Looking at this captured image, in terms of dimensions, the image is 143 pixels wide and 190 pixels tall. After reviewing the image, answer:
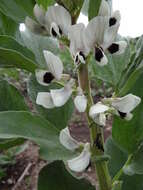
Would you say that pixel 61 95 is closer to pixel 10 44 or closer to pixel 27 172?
pixel 10 44

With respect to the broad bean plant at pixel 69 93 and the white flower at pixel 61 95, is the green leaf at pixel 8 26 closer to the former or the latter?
the broad bean plant at pixel 69 93

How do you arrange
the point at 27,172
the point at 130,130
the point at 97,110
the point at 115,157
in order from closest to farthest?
the point at 97,110 < the point at 130,130 < the point at 115,157 < the point at 27,172

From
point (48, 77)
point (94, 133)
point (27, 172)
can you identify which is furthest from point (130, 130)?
point (27, 172)

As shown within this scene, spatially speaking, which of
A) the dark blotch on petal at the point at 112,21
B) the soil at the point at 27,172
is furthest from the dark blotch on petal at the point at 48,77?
the soil at the point at 27,172

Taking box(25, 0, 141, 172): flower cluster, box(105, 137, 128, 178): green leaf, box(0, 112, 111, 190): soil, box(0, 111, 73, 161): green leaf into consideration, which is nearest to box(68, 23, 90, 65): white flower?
box(25, 0, 141, 172): flower cluster

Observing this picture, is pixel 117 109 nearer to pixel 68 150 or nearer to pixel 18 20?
pixel 68 150

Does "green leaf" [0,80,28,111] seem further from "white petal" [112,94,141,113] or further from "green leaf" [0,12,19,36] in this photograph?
"white petal" [112,94,141,113]
